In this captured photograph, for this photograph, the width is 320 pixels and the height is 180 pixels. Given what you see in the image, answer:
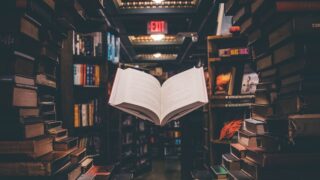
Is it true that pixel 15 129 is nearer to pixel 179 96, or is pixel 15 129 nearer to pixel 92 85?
pixel 179 96

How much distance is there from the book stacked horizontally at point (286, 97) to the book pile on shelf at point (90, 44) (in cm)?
210

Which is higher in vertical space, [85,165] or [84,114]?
[84,114]

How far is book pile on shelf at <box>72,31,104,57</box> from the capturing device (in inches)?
111

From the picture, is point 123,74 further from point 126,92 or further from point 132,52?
point 132,52

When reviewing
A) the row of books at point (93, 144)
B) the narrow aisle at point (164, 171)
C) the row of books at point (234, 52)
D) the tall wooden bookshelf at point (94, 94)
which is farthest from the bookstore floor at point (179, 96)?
the narrow aisle at point (164, 171)

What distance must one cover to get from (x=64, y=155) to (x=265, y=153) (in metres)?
0.62

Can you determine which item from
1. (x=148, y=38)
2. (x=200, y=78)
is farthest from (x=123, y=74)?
(x=148, y=38)

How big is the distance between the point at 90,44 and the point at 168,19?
2297 mm

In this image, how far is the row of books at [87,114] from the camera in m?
2.69

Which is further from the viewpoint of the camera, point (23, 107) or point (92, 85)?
point (92, 85)

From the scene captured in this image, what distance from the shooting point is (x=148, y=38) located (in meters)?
6.71

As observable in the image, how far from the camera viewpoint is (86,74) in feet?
9.16

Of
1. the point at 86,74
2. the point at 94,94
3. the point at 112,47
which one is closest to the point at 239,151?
the point at 86,74

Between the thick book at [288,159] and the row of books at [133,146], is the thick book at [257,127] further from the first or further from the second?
the row of books at [133,146]
